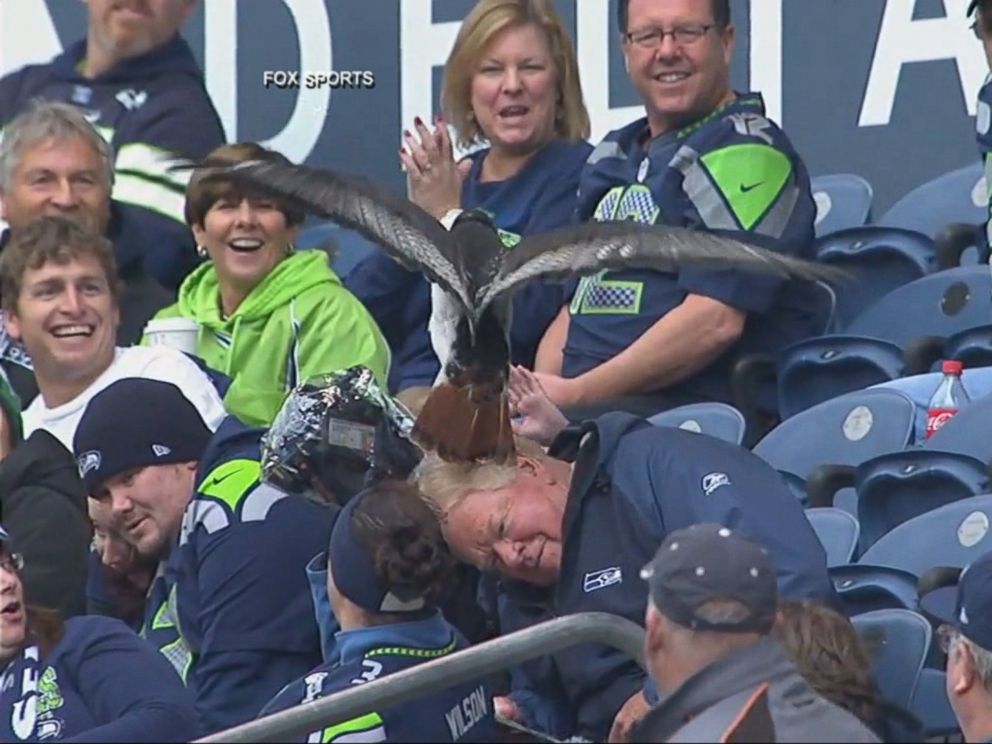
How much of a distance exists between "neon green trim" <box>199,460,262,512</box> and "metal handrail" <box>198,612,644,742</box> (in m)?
1.16

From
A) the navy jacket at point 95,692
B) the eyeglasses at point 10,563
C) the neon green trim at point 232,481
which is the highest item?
the neon green trim at point 232,481

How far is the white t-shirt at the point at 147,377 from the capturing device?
5.94 m

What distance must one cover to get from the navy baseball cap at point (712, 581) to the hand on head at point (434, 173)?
3.02 meters

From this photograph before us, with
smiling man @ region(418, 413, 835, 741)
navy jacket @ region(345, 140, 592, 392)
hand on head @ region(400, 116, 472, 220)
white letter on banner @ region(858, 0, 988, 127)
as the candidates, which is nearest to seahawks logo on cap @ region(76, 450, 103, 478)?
smiling man @ region(418, 413, 835, 741)

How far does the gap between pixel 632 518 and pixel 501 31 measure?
6.74ft

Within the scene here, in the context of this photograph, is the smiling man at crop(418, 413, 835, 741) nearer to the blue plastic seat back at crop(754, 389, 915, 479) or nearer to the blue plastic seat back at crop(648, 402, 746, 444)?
the blue plastic seat back at crop(648, 402, 746, 444)

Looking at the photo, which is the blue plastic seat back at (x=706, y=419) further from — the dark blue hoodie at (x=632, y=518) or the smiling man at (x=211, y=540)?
the smiling man at (x=211, y=540)

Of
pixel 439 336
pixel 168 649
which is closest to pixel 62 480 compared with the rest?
pixel 168 649

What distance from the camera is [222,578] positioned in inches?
190

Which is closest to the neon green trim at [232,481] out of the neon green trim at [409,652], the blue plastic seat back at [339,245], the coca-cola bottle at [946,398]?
the neon green trim at [409,652]

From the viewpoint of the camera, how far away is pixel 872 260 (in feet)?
21.5

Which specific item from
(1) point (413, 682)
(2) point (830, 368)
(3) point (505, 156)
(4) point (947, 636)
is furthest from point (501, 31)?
(1) point (413, 682)

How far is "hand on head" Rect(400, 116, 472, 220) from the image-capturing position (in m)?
6.35

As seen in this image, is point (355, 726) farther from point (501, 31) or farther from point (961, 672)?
point (501, 31)
